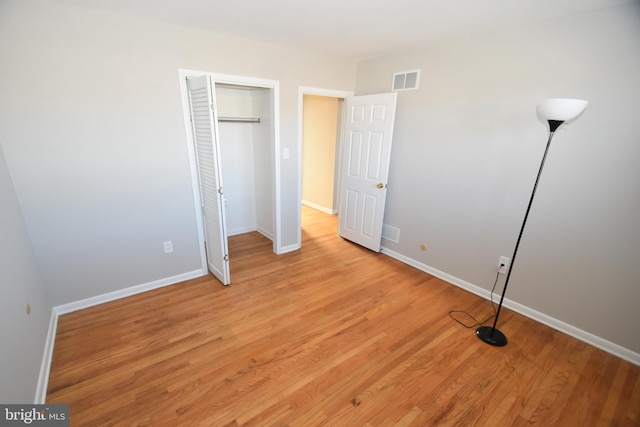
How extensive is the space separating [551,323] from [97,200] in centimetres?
422

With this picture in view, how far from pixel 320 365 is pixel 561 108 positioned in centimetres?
240

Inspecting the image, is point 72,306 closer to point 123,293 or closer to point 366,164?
point 123,293

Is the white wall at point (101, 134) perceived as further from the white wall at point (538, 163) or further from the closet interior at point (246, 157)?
the white wall at point (538, 163)

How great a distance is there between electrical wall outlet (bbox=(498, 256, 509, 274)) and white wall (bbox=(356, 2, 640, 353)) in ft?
0.22

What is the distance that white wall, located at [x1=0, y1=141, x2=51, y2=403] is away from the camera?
4.50 ft

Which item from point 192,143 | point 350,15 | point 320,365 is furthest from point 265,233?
point 350,15

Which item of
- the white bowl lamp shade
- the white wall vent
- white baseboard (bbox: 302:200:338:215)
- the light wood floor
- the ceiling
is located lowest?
the light wood floor

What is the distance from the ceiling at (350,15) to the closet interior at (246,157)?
1.20 m

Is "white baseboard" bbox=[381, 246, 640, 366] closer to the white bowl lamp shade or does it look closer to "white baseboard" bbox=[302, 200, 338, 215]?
the white bowl lamp shade

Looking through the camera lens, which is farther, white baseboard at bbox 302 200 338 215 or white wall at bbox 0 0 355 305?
white baseboard at bbox 302 200 338 215

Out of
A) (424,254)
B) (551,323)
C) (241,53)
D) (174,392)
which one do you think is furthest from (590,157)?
(174,392)

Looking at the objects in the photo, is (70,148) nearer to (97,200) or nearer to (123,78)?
(97,200)

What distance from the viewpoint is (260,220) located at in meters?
4.46

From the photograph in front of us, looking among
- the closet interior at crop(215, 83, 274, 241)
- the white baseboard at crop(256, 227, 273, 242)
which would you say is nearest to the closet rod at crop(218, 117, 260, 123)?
the closet interior at crop(215, 83, 274, 241)
